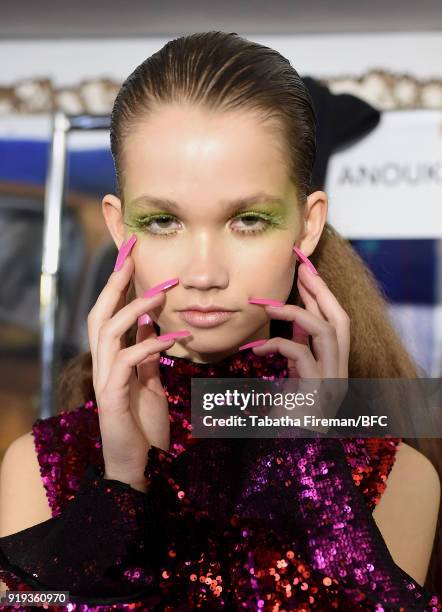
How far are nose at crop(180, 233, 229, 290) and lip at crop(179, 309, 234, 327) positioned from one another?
2 centimetres

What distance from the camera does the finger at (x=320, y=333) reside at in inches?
25.7

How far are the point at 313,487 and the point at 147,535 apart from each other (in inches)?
5.5

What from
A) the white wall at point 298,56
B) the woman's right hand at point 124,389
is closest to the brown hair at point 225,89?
the woman's right hand at point 124,389

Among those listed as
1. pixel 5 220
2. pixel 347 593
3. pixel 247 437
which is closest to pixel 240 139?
pixel 247 437

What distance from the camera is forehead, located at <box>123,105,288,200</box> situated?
0.60m

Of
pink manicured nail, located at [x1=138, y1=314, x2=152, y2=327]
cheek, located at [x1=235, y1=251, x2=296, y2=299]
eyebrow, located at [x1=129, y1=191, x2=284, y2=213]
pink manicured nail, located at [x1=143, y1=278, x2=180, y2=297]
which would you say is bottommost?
pink manicured nail, located at [x1=138, y1=314, x2=152, y2=327]

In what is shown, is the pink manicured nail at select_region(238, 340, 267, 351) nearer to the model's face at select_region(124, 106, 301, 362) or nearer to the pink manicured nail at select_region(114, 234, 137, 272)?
the model's face at select_region(124, 106, 301, 362)

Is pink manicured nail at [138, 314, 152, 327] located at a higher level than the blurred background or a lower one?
lower

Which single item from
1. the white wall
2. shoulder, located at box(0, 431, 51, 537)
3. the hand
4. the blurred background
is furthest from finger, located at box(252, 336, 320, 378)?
the white wall

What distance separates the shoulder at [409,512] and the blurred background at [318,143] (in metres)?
0.51

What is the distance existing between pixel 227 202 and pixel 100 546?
287 mm

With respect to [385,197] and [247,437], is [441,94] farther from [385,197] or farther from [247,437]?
[247,437]

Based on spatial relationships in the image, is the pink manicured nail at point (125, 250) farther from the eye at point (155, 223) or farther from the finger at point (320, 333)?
the finger at point (320, 333)

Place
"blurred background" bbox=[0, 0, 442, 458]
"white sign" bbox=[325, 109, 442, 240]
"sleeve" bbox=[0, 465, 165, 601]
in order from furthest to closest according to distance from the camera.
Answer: "white sign" bbox=[325, 109, 442, 240]
"blurred background" bbox=[0, 0, 442, 458]
"sleeve" bbox=[0, 465, 165, 601]
